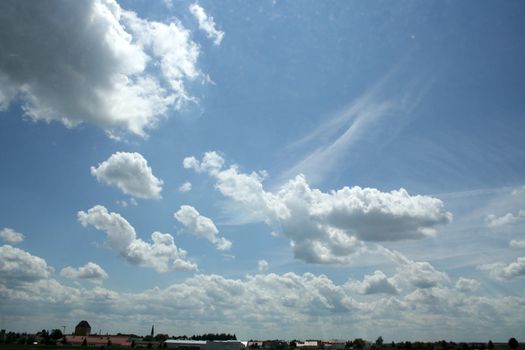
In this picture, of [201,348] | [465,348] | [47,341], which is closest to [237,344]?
[201,348]

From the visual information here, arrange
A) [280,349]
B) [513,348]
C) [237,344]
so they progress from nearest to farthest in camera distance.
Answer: [513,348] < [237,344] < [280,349]

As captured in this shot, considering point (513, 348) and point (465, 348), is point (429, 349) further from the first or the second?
point (513, 348)

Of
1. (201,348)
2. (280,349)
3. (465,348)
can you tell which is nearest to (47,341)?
(201,348)

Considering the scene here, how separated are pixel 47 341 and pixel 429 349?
153 metres

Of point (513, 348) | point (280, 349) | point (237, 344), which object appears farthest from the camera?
point (280, 349)

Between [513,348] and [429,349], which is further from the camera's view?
[429,349]

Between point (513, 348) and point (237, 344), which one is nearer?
point (513, 348)

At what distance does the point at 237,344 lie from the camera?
185500 mm

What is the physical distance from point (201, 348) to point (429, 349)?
9210 centimetres

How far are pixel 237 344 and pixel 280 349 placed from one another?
22150mm

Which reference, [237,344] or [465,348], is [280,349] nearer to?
[237,344]

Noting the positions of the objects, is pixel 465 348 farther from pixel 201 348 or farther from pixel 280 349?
Answer: pixel 201 348

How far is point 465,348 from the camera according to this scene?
193 meters

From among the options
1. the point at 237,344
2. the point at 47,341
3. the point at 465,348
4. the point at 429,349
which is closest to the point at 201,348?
the point at 237,344
